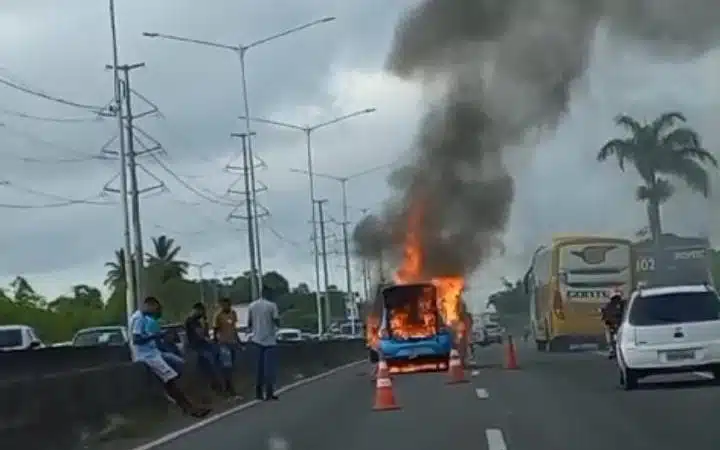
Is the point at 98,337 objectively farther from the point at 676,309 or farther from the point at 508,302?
the point at 508,302

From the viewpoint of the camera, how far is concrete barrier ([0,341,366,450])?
1891 centimetres

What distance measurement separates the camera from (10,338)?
4878 centimetres

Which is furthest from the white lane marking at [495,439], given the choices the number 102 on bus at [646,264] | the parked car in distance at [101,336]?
the parked car in distance at [101,336]

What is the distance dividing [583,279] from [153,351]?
97.4 feet

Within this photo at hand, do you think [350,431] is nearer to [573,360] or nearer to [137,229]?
[573,360]

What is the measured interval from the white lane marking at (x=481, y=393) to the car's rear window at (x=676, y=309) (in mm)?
2661

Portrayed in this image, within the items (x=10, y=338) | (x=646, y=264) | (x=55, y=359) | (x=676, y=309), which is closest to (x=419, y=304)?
(x=55, y=359)

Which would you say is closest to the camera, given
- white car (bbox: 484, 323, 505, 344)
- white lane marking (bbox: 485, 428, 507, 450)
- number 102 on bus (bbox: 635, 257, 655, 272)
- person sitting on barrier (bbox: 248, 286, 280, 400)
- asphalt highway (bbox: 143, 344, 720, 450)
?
white lane marking (bbox: 485, 428, 507, 450)

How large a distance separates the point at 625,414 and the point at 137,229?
32.3 m

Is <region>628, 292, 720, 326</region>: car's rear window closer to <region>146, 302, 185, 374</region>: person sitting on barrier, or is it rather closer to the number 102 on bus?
<region>146, 302, 185, 374</region>: person sitting on barrier

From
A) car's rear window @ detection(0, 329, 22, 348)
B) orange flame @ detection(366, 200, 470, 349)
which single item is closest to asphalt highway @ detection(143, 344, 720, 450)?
orange flame @ detection(366, 200, 470, 349)

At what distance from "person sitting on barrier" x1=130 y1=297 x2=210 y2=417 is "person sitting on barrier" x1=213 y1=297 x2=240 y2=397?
192 inches

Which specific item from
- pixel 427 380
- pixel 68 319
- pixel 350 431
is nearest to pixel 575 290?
pixel 427 380

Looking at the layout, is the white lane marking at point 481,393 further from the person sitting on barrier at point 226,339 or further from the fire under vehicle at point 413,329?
the fire under vehicle at point 413,329
